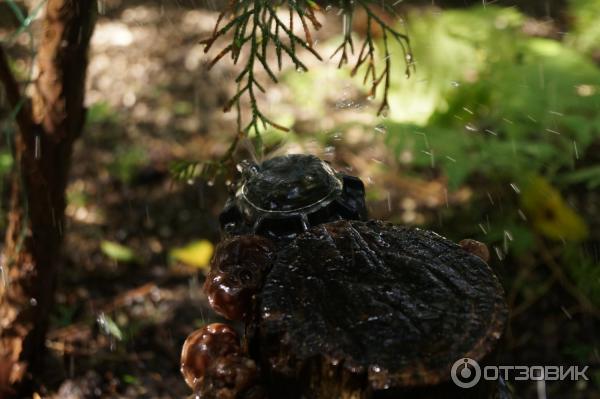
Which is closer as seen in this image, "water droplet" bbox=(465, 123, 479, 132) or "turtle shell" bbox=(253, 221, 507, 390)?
"turtle shell" bbox=(253, 221, 507, 390)

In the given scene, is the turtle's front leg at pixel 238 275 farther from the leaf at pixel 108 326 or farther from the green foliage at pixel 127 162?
the green foliage at pixel 127 162

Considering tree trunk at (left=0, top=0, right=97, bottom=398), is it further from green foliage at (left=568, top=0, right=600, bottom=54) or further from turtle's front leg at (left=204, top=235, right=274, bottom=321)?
green foliage at (left=568, top=0, right=600, bottom=54)

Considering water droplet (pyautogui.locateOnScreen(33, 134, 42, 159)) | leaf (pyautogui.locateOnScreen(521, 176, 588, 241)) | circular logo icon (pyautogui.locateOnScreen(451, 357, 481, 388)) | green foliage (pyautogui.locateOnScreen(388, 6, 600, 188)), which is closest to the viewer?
circular logo icon (pyautogui.locateOnScreen(451, 357, 481, 388))

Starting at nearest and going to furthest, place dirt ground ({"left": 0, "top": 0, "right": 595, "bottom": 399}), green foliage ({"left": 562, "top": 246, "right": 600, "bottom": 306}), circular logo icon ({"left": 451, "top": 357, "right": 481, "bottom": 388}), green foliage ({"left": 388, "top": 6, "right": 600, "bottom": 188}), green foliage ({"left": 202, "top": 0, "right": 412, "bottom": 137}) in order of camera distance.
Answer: circular logo icon ({"left": 451, "top": 357, "right": 481, "bottom": 388}) < green foliage ({"left": 202, "top": 0, "right": 412, "bottom": 137}) < dirt ground ({"left": 0, "top": 0, "right": 595, "bottom": 399}) < green foliage ({"left": 562, "top": 246, "right": 600, "bottom": 306}) < green foliage ({"left": 388, "top": 6, "right": 600, "bottom": 188})

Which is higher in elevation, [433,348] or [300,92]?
[433,348]

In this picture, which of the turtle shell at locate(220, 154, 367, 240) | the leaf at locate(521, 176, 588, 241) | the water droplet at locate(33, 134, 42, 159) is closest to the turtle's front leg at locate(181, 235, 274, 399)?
the turtle shell at locate(220, 154, 367, 240)

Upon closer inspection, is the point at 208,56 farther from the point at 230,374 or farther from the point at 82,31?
the point at 230,374

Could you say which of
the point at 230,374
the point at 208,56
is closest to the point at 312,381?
the point at 230,374

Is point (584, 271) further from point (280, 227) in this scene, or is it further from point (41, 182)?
point (41, 182)
